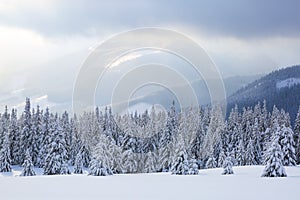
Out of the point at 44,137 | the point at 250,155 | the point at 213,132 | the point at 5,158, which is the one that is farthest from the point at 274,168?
the point at 44,137

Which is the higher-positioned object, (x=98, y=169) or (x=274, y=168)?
(x=98, y=169)

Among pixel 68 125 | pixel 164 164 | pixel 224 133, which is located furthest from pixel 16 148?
pixel 224 133

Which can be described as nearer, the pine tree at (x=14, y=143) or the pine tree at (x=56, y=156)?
the pine tree at (x=56, y=156)

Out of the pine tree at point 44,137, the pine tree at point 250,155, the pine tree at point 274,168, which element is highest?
the pine tree at point 44,137

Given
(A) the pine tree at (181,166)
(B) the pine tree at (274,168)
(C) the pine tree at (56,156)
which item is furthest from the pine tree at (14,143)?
(B) the pine tree at (274,168)

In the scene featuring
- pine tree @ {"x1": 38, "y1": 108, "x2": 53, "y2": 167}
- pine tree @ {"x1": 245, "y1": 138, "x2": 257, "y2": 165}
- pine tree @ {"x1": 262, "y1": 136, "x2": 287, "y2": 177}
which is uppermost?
pine tree @ {"x1": 38, "y1": 108, "x2": 53, "y2": 167}

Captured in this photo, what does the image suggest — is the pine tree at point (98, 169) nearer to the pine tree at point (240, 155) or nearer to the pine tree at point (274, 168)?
the pine tree at point (274, 168)

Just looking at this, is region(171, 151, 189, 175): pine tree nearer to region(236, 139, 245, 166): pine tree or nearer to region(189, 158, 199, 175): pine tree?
region(189, 158, 199, 175): pine tree

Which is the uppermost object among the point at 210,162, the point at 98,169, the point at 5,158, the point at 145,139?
the point at 145,139

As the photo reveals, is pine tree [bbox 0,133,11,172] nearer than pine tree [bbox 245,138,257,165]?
Yes

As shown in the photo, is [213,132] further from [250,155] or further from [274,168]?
[274,168]

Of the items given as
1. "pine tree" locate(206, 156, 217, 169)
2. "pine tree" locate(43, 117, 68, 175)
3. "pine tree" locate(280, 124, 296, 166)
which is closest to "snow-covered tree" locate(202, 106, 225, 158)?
"pine tree" locate(206, 156, 217, 169)

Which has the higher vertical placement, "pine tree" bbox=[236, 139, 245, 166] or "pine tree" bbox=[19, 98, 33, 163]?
"pine tree" bbox=[19, 98, 33, 163]

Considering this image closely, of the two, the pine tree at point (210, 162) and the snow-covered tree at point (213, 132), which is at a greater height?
the snow-covered tree at point (213, 132)
